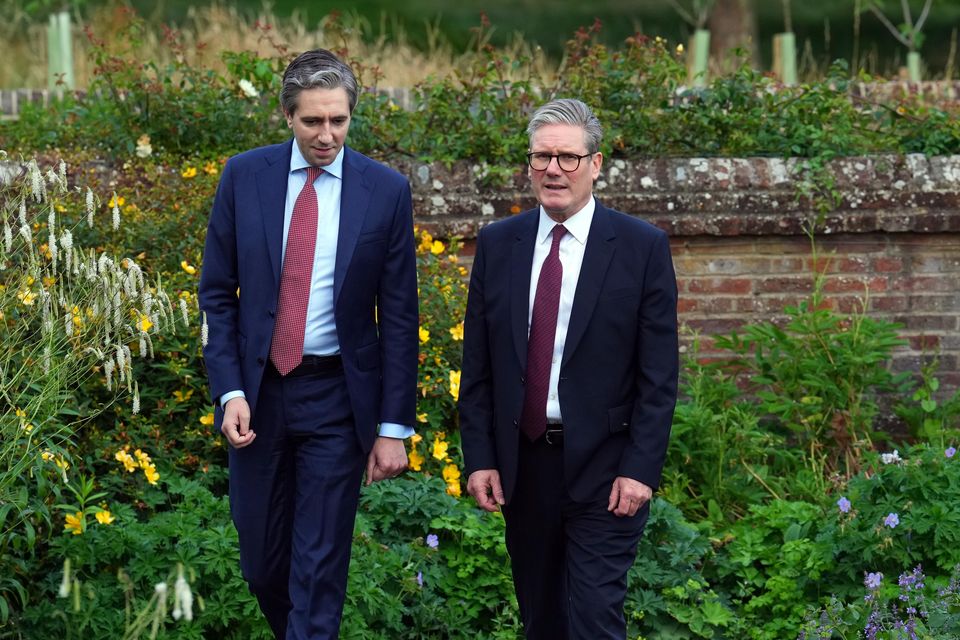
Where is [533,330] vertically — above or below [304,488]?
above

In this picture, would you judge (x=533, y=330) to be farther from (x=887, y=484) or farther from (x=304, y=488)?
(x=887, y=484)

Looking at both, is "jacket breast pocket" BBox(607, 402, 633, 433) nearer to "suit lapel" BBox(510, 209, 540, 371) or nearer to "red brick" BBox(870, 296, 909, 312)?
"suit lapel" BBox(510, 209, 540, 371)

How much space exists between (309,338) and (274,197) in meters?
0.45

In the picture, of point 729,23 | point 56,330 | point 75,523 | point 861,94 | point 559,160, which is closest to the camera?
point 559,160

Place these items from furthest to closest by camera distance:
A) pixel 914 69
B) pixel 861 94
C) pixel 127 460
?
pixel 914 69 → pixel 861 94 → pixel 127 460

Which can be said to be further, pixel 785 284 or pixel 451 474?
pixel 785 284

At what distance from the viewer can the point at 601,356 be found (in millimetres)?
3713

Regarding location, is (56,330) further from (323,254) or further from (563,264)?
(563,264)

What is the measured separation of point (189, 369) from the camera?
5.20 m

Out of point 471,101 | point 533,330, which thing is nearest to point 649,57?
point 471,101

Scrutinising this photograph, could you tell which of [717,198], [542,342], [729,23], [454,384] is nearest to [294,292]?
[542,342]

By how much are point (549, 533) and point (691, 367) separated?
265 centimetres

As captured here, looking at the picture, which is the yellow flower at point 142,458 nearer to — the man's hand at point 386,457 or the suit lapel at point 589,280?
the man's hand at point 386,457

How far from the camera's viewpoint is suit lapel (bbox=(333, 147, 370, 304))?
3.84m
